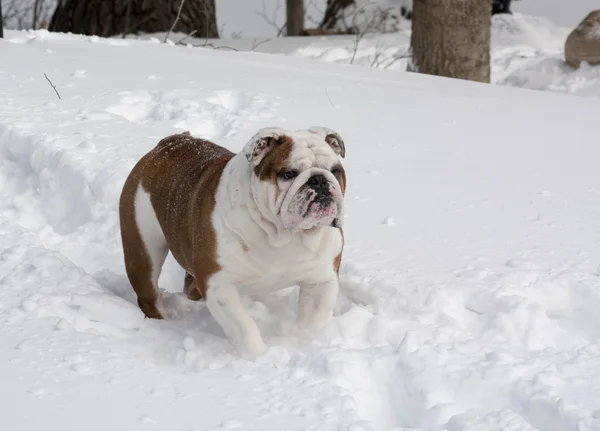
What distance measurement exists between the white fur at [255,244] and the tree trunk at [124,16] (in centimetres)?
843

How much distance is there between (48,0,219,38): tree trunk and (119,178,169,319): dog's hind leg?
7796 millimetres

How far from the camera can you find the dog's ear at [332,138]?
346 cm

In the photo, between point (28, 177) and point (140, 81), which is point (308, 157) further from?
point (140, 81)

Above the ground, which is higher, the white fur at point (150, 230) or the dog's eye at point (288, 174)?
the dog's eye at point (288, 174)

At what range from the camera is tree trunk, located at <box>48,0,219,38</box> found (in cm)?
1154

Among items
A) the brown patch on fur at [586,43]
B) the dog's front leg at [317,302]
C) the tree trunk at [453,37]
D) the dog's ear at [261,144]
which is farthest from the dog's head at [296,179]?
the brown patch on fur at [586,43]

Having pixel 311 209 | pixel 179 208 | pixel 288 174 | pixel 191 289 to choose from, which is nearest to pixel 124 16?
pixel 191 289

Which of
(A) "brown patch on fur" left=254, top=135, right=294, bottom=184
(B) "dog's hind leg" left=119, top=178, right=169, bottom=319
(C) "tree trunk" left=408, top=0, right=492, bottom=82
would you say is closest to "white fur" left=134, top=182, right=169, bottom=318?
(B) "dog's hind leg" left=119, top=178, right=169, bottom=319

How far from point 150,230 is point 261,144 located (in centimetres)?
91

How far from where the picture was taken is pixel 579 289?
3869 mm

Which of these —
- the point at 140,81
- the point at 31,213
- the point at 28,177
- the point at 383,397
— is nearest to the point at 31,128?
the point at 28,177

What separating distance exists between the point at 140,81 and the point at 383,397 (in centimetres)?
407

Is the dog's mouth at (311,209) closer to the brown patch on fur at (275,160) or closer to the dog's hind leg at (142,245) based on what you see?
the brown patch on fur at (275,160)

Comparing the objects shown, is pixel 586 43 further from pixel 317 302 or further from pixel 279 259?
pixel 279 259
